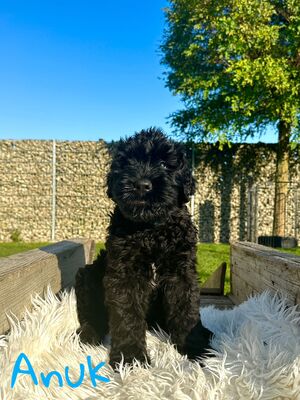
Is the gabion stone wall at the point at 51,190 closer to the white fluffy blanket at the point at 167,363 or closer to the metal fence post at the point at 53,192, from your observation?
the metal fence post at the point at 53,192

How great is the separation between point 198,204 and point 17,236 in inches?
230

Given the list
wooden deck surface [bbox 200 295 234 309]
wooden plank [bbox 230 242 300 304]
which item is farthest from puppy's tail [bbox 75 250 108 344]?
wooden deck surface [bbox 200 295 234 309]

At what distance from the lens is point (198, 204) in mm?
13641

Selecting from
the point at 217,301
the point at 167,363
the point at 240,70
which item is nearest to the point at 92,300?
the point at 167,363

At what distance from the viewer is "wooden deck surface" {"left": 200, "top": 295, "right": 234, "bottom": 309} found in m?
3.56

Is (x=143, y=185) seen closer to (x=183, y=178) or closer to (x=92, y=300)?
(x=183, y=178)

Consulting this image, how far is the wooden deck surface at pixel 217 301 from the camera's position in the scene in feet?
11.7

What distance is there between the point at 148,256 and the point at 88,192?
11646mm

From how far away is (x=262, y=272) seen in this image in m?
2.83

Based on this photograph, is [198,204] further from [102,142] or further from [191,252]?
[191,252]

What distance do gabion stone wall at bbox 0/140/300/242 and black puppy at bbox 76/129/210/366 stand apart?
36.8 ft

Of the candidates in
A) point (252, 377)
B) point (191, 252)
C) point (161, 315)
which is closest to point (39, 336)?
point (161, 315)

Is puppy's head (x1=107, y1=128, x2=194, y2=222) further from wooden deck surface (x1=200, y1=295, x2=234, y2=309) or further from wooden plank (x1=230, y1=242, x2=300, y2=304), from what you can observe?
wooden deck surface (x1=200, y1=295, x2=234, y2=309)

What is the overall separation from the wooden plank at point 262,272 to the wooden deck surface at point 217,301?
0.28 feet
